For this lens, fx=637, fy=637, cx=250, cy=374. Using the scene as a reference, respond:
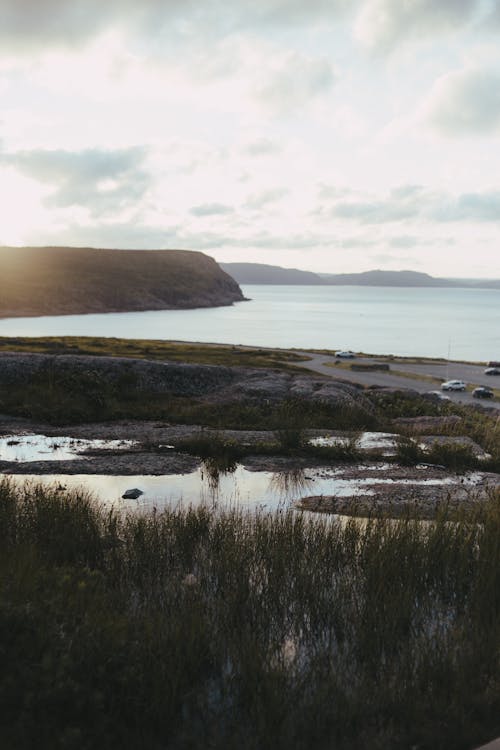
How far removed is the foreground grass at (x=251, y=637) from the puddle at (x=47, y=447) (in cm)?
1011

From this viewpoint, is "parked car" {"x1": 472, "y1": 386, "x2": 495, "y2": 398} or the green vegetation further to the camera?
"parked car" {"x1": 472, "y1": 386, "x2": 495, "y2": 398}

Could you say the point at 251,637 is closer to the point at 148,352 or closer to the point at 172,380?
the point at 172,380

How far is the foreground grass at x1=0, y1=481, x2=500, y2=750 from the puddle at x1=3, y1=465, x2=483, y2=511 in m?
5.03

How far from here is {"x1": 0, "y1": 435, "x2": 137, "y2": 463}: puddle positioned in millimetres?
22109

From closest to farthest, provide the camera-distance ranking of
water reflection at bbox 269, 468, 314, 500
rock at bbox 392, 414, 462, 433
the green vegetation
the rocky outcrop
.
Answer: water reflection at bbox 269, 468, 314, 500
rock at bbox 392, 414, 462, 433
the rocky outcrop
the green vegetation

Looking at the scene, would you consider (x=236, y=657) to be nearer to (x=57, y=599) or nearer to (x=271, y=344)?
(x=57, y=599)

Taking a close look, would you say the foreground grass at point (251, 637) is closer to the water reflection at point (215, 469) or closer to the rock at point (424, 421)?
the water reflection at point (215, 469)

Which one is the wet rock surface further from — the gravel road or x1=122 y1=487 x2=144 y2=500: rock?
the gravel road

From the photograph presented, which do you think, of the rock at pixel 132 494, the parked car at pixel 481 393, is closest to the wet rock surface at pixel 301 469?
the rock at pixel 132 494

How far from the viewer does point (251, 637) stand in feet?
28.8

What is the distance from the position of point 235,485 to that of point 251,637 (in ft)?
34.1

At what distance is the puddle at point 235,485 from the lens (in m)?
17.4

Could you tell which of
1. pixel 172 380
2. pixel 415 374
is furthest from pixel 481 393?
pixel 172 380

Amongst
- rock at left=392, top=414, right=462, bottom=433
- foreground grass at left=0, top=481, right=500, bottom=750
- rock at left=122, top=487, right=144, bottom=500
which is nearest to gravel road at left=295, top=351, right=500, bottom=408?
rock at left=392, top=414, right=462, bottom=433
